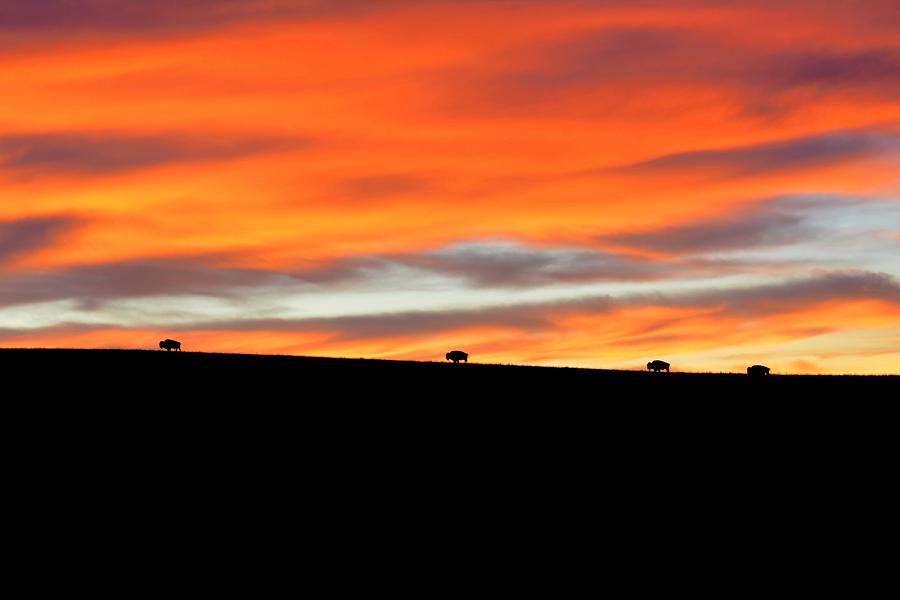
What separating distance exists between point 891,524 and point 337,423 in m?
19.8

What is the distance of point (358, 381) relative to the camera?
53.1 m

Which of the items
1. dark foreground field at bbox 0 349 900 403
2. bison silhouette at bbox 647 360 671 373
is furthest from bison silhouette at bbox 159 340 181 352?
bison silhouette at bbox 647 360 671 373

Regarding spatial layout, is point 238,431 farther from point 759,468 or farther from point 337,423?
point 759,468

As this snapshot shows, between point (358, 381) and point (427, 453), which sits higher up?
point (358, 381)

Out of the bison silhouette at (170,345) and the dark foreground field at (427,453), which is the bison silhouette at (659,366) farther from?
the bison silhouette at (170,345)

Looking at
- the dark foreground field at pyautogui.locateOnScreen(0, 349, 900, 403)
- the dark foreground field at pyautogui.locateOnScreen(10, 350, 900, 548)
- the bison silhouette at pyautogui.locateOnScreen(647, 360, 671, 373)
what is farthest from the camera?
the bison silhouette at pyautogui.locateOnScreen(647, 360, 671, 373)

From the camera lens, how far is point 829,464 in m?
42.8

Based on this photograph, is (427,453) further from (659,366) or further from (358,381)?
(659,366)

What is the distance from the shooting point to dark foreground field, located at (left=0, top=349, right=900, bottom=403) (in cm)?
4903

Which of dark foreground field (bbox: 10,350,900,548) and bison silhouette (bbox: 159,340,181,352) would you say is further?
bison silhouette (bbox: 159,340,181,352)

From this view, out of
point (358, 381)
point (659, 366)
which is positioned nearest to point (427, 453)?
point (358, 381)

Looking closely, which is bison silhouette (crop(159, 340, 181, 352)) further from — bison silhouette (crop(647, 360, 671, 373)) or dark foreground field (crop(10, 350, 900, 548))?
bison silhouette (crop(647, 360, 671, 373))

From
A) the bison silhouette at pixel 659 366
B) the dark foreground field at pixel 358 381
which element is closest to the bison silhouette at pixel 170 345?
the dark foreground field at pixel 358 381

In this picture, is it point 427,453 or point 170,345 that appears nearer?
point 427,453
